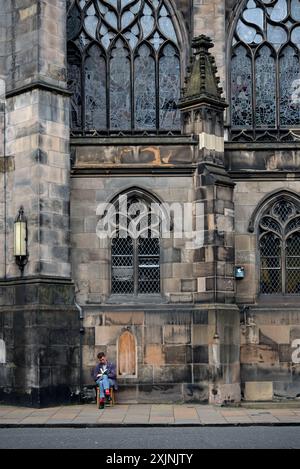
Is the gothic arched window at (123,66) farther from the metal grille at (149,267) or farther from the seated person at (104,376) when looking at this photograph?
the seated person at (104,376)

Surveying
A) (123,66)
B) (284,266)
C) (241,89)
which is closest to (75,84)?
(123,66)

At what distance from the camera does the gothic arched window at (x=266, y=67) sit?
985 inches

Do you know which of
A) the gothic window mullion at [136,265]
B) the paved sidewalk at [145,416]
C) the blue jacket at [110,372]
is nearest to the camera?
the paved sidewalk at [145,416]

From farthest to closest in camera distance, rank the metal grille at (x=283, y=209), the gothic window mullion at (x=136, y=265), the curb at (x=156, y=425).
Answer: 1. the metal grille at (x=283, y=209)
2. the gothic window mullion at (x=136, y=265)
3. the curb at (x=156, y=425)

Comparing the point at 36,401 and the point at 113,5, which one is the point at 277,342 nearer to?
the point at 36,401

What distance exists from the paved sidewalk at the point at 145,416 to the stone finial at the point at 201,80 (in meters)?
7.17

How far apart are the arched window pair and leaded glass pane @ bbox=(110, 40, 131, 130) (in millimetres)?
5111

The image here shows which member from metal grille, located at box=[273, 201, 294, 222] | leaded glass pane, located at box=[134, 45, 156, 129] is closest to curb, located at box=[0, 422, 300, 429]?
metal grille, located at box=[273, 201, 294, 222]

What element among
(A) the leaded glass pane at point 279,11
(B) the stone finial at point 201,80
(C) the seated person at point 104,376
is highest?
(A) the leaded glass pane at point 279,11

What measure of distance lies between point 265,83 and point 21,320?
9.99 meters

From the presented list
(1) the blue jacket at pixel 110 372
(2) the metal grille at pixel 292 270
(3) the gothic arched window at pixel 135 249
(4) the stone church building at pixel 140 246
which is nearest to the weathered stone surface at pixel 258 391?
(4) the stone church building at pixel 140 246

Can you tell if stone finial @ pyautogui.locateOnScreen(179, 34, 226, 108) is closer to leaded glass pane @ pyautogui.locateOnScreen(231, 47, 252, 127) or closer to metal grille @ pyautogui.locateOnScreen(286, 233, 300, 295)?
leaded glass pane @ pyautogui.locateOnScreen(231, 47, 252, 127)

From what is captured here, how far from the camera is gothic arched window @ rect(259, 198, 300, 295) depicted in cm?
2216

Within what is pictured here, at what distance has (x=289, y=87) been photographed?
25.1 meters
